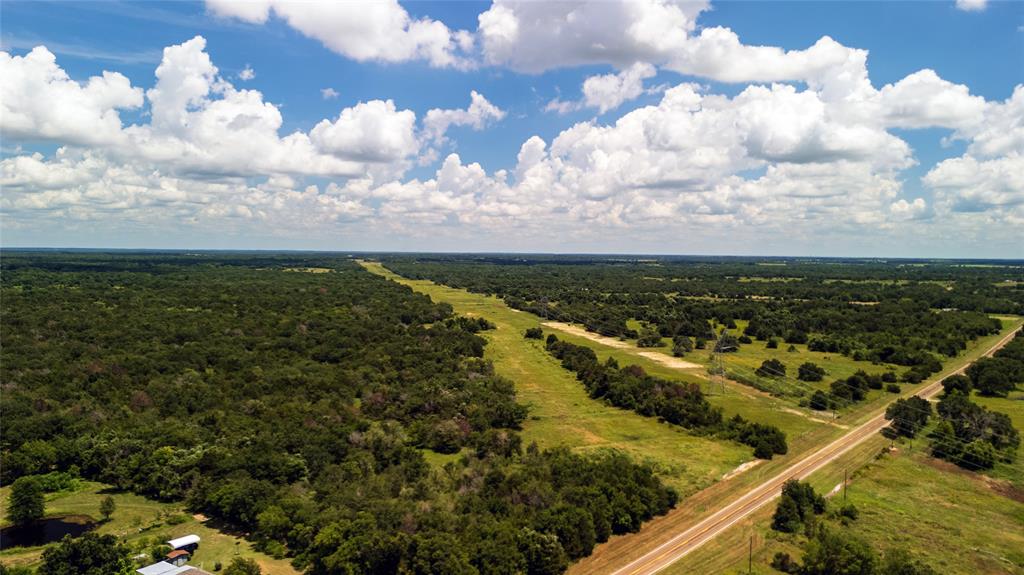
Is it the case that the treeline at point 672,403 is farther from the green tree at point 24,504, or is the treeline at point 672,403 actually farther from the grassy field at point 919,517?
the green tree at point 24,504

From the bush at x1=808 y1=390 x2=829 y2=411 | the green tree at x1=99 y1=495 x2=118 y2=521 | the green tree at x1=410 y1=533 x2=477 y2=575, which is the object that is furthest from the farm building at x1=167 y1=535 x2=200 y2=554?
the bush at x1=808 y1=390 x2=829 y2=411

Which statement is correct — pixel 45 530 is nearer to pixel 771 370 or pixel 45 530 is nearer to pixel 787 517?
pixel 787 517

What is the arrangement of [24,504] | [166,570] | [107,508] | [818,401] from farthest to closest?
[818,401]
[107,508]
[24,504]
[166,570]

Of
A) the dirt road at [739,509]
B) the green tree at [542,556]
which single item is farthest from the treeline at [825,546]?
the green tree at [542,556]

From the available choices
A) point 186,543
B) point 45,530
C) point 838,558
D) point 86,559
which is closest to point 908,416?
point 838,558

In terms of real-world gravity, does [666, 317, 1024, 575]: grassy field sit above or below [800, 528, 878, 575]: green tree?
below

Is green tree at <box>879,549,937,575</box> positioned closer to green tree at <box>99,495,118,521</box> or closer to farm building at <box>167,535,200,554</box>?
farm building at <box>167,535,200,554</box>

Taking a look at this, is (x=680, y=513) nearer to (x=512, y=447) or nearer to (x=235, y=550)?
(x=512, y=447)
